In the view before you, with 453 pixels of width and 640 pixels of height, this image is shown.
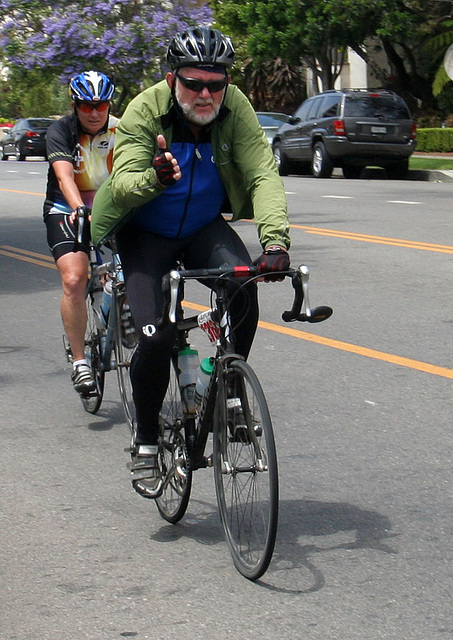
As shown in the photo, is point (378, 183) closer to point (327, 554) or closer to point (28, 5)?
point (28, 5)

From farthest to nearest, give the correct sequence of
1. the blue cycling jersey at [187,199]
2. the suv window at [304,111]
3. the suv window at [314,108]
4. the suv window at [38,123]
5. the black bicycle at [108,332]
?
the suv window at [38,123] < the suv window at [304,111] < the suv window at [314,108] < the black bicycle at [108,332] < the blue cycling jersey at [187,199]

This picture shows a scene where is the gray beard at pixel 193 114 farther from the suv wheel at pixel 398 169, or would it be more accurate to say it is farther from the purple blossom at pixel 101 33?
the suv wheel at pixel 398 169

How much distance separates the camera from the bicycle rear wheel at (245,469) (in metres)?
3.79

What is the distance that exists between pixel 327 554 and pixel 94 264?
109 inches

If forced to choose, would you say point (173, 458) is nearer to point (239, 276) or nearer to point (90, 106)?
point (239, 276)

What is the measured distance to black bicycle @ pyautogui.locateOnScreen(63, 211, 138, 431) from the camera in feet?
18.3

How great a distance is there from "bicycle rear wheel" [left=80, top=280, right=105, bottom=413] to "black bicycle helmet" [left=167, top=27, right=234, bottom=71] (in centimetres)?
238

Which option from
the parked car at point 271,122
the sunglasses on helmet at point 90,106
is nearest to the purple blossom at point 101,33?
the parked car at point 271,122

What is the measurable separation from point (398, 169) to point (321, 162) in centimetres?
166

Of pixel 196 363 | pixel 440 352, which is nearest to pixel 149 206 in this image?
pixel 196 363

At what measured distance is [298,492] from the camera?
4.90 m

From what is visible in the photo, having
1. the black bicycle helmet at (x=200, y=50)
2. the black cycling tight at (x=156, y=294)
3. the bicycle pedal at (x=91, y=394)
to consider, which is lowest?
the bicycle pedal at (x=91, y=394)

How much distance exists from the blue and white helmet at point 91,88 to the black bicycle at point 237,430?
2.18 m

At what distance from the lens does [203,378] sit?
14.1ft
